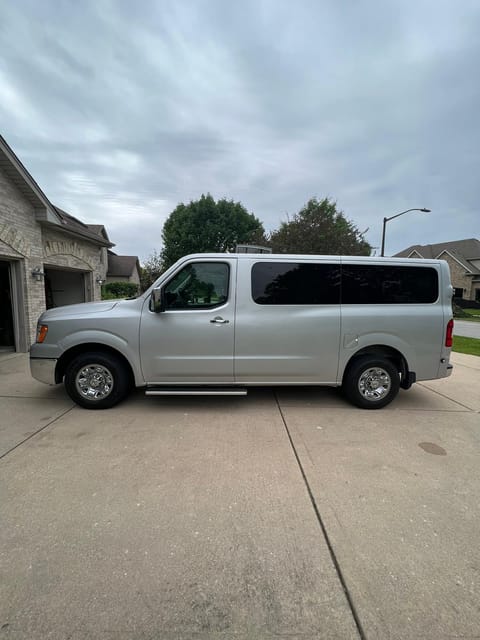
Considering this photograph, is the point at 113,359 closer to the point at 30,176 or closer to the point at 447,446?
the point at 447,446

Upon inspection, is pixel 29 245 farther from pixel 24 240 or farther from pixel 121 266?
pixel 121 266

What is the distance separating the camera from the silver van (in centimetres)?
414

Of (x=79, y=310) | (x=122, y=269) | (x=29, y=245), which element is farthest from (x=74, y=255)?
(x=122, y=269)

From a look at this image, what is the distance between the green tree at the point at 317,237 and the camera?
59.8 feet

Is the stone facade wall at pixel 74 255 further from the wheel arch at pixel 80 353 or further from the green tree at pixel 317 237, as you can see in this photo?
the green tree at pixel 317 237

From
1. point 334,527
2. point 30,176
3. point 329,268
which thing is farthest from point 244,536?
point 30,176

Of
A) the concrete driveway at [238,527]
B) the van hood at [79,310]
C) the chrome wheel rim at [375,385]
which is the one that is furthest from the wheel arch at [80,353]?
the chrome wheel rim at [375,385]

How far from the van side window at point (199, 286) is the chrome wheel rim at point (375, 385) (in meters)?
2.28

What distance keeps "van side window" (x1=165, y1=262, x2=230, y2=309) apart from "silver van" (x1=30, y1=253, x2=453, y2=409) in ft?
Result: 0.05

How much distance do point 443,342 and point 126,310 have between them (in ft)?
14.5

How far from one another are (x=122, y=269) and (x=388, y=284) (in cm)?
3443

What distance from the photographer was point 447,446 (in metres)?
3.41

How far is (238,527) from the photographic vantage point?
221cm

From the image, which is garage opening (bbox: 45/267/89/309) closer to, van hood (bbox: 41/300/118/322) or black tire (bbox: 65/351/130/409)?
van hood (bbox: 41/300/118/322)
